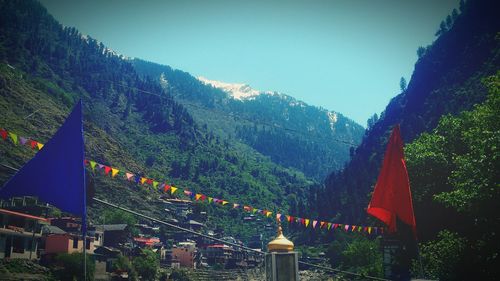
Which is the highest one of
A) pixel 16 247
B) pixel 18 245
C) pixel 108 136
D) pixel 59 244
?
pixel 108 136

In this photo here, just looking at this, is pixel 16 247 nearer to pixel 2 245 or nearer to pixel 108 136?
pixel 2 245

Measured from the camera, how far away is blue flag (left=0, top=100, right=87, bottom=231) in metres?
9.52

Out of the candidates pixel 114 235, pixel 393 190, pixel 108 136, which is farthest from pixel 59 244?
pixel 108 136

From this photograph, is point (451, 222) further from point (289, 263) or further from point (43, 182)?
point (43, 182)

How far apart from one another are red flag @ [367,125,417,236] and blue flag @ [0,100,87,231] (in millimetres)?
8471

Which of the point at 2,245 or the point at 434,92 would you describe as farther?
the point at 434,92

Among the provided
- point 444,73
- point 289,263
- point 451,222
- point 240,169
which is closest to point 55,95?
point 240,169

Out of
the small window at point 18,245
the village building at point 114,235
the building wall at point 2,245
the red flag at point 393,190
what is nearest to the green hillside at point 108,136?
the village building at point 114,235

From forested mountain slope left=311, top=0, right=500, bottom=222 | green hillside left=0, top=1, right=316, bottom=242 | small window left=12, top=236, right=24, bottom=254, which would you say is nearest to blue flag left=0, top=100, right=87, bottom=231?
small window left=12, top=236, right=24, bottom=254

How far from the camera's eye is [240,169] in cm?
19588

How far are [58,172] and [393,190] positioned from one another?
928 cm

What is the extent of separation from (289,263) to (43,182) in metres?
6.17

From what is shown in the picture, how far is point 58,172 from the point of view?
9719mm

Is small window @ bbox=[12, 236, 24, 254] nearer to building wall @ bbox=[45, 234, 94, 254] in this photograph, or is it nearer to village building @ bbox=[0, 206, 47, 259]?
village building @ bbox=[0, 206, 47, 259]
